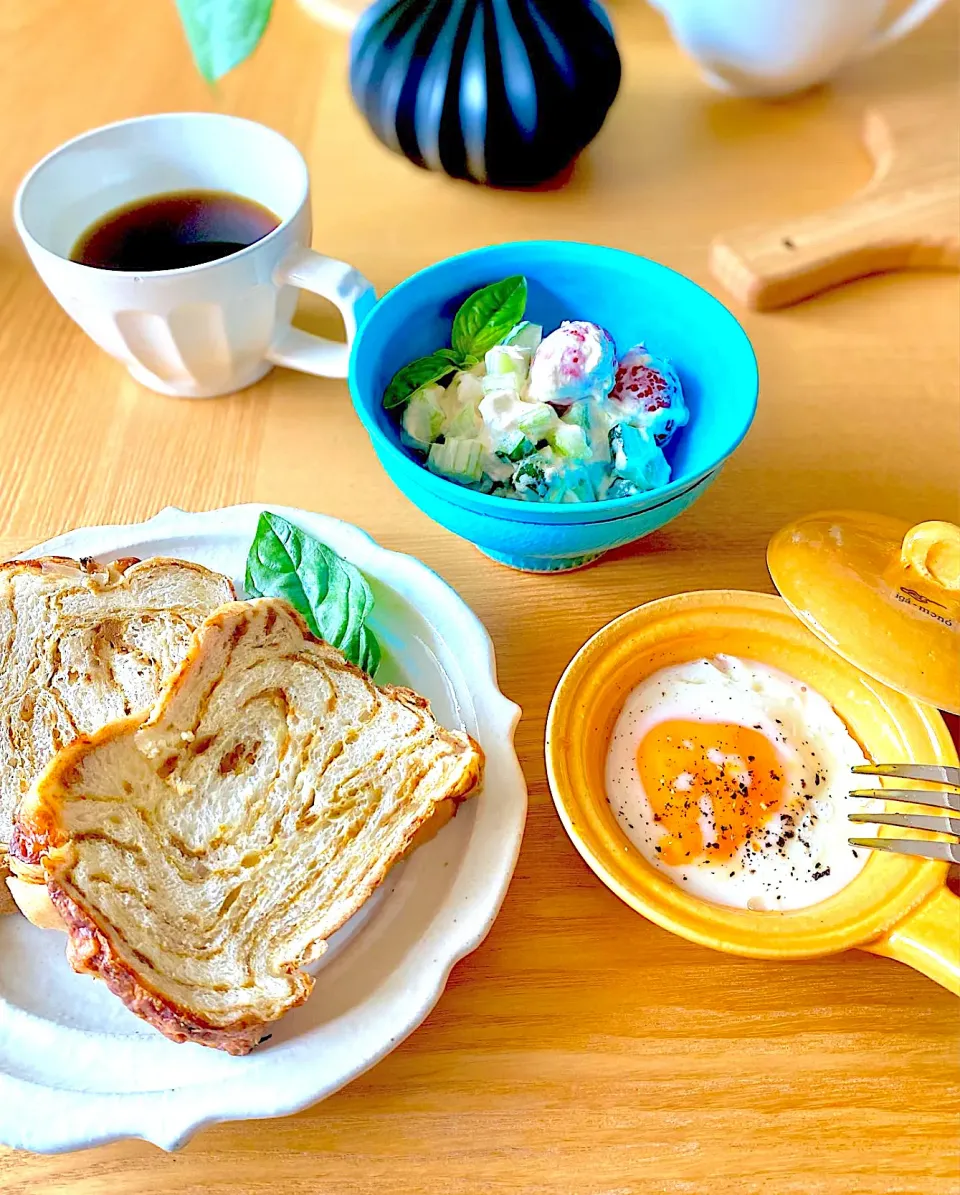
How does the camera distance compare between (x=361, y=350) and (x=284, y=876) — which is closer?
(x=284, y=876)

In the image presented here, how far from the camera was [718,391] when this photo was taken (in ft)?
3.93

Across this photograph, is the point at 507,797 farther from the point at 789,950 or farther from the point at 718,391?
the point at 718,391

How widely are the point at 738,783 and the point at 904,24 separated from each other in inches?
61.9

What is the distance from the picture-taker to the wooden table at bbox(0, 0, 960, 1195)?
884mm

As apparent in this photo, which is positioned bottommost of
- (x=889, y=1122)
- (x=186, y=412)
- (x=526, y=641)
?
(x=889, y=1122)

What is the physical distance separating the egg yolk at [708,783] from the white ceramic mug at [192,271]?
0.77 metres

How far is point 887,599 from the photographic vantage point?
108cm

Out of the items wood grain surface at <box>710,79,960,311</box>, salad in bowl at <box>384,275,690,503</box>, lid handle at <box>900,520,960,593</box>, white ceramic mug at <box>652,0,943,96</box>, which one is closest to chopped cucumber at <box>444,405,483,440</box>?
salad in bowl at <box>384,275,690,503</box>

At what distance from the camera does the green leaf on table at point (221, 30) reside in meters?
0.80

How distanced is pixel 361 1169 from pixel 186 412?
1.12 m

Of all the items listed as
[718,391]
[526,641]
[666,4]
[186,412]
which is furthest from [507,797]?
[666,4]

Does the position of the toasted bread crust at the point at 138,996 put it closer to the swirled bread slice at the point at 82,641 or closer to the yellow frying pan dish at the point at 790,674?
the swirled bread slice at the point at 82,641

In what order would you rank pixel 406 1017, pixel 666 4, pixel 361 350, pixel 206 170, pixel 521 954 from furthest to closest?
pixel 666 4
pixel 206 170
pixel 361 350
pixel 521 954
pixel 406 1017

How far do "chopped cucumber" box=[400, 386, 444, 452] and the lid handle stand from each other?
2.00ft
